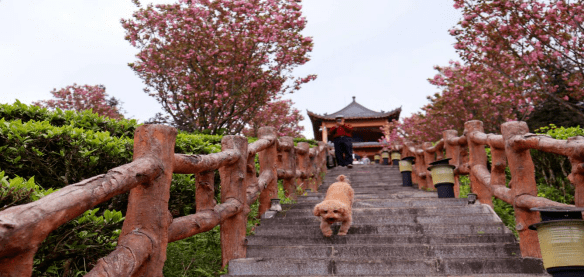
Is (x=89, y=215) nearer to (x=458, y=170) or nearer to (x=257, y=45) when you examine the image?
(x=458, y=170)

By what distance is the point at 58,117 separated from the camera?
5.08m

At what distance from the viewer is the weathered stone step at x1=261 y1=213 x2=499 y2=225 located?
4785 mm

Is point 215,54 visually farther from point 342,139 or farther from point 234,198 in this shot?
point 234,198

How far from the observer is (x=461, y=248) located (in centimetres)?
393

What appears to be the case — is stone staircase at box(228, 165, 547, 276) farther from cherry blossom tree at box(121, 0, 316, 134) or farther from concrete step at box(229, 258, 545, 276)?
cherry blossom tree at box(121, 0, 316, 134)

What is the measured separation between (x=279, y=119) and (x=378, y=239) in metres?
20.4

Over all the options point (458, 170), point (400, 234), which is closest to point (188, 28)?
point (458, 170)

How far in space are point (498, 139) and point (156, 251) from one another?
3.82 metres

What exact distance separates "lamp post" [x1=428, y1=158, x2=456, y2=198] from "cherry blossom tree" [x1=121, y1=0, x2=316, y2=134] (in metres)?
7.52

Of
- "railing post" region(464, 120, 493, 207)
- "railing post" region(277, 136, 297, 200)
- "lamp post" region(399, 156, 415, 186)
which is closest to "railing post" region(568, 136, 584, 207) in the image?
"railing post" region(464, 120, 493, 207)

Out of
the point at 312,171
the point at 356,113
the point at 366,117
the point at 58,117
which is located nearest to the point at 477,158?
the point at 312,171

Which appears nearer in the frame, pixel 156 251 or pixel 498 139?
pixel 156 251

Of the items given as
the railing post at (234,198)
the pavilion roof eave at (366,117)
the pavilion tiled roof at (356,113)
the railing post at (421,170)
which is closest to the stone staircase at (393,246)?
the railing post at (234,198)

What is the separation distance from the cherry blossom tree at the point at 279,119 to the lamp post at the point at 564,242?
1833 centimetres
